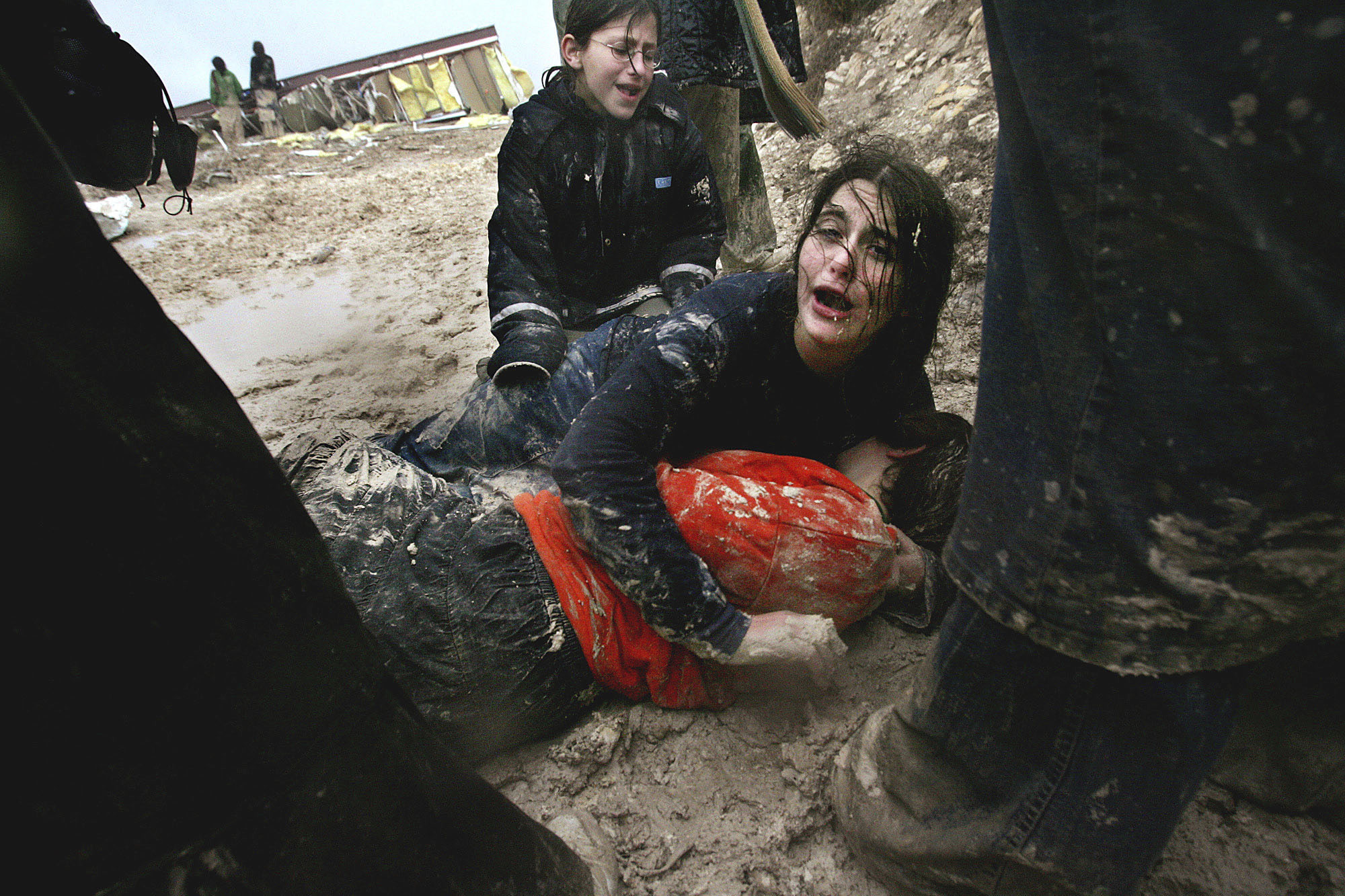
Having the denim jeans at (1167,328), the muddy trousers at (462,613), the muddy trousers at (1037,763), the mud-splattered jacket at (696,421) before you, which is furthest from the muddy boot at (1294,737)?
the muddy trousers at (462,613)

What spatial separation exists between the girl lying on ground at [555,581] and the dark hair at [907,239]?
Result: 38 centimetres

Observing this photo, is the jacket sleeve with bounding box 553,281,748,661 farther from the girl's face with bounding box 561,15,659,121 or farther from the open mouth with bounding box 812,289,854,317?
the girl's face with bounding box 561,15,659,121

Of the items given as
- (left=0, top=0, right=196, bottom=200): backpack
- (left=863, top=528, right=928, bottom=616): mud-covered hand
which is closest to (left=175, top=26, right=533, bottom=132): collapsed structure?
(left=0, top=0, right=196, bottom=200): backpack

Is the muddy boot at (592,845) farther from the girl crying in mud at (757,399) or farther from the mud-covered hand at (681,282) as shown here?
the mud-covered hand at (681,282)

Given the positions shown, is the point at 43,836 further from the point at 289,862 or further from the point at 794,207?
the point at 794,207

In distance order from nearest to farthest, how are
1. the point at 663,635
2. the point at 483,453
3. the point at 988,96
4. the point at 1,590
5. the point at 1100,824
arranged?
the point at 1,590
the point at 1100,824
the point at 663,635
the point at 483,453
the point at 988,96

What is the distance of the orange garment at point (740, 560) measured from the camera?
1.16 metres

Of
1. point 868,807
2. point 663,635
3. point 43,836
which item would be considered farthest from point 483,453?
point 43,836

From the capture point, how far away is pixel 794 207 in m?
4.03

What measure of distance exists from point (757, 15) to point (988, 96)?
2.10 m

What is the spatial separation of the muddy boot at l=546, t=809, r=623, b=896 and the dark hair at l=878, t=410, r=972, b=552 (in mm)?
829

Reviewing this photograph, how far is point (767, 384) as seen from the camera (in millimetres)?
1475

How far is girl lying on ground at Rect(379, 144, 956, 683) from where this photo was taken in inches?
44.7

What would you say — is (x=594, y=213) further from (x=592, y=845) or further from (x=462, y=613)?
(x=592, y=845)
